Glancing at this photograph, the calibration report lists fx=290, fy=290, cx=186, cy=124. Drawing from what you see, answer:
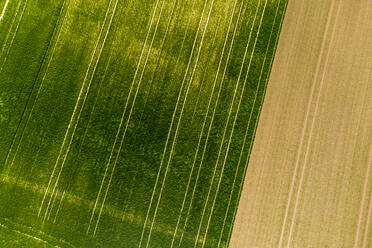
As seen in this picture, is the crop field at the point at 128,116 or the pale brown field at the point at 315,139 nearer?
the pale brown field at the point at 315,139

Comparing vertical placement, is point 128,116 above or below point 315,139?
below

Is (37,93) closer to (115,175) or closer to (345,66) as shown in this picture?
(115,175)

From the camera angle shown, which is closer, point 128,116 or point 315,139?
point 315,139

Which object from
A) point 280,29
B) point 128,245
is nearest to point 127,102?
point 128,245
